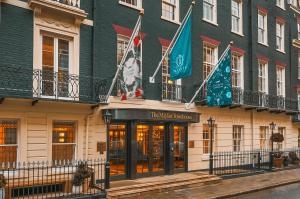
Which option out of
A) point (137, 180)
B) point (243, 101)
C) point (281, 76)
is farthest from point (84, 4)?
point (281, 76)

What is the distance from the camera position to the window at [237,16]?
24852 millimetres

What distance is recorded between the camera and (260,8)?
2717cm

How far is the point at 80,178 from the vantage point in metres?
14.0

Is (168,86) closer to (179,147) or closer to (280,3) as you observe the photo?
(179,147)

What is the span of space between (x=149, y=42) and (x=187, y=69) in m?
3.37

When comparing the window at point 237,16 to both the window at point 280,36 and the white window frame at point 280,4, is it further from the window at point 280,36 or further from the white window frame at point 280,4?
the white window frame at point 280,4

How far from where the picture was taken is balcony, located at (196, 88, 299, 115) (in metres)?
23.0

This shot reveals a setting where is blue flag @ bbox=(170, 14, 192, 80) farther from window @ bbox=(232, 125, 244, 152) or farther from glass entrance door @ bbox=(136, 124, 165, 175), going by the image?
window @ bbox=(232, 125, 244, 152)

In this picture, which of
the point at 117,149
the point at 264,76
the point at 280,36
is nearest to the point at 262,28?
the point at 280,36

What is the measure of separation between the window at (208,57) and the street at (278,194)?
719 centimetres

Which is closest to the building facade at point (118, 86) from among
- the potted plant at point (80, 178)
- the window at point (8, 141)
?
the window at point (8, 141)

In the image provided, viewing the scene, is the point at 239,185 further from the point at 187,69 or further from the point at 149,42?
the point at 149,42

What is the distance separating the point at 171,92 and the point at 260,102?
320 inches

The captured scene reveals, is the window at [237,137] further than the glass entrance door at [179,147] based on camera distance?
Yes
